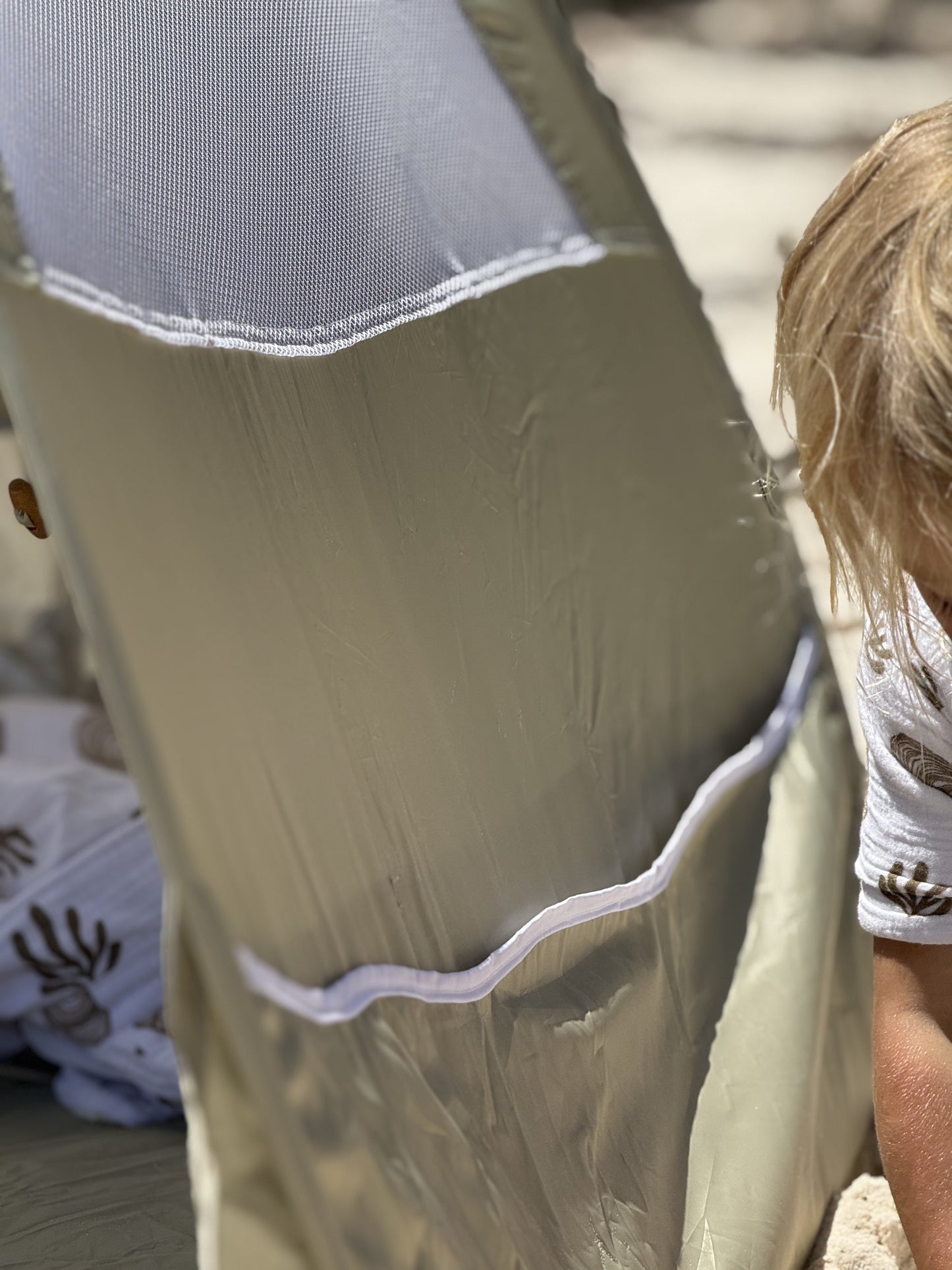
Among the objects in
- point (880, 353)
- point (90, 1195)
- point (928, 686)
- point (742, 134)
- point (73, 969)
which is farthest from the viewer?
point (742, 134)

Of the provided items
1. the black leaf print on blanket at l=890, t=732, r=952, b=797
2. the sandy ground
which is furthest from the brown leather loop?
the sandy ground

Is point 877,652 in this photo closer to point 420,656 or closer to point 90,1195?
point 420,656

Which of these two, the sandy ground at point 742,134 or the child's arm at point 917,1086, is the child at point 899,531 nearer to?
the child's arm at point 917,1086

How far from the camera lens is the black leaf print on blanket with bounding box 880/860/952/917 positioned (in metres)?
0.58

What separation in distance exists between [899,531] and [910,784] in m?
0.18

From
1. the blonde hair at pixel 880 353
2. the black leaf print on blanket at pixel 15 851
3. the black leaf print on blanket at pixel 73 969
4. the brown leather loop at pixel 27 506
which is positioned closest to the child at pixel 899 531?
the blonde hair at pixel 880 353

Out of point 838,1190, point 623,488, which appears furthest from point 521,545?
point 838,1190

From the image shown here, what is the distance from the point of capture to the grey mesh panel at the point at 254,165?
0.41 m

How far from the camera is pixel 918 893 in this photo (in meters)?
0.58

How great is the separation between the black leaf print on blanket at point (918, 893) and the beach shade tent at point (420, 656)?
12 centimetres

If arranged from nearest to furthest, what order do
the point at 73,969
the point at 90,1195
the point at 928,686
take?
1. the point at 928,686
2. the point at 90,1195
3. the point at 73,969

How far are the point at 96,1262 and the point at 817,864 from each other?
501 mm

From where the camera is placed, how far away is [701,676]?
0.81 metres

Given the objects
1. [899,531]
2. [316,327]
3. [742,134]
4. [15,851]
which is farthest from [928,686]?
[742,134]
